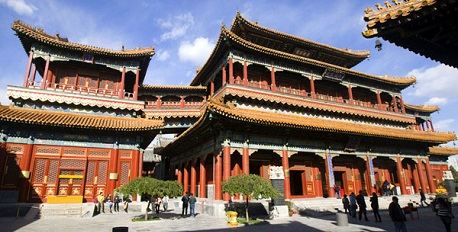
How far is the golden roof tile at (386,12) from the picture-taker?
5434 millimetres

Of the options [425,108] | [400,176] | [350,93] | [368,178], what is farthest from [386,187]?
[425,108]

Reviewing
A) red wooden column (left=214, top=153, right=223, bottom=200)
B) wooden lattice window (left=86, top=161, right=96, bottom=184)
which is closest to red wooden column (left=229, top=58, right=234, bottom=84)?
red wooden column (left=214, top=153, right=223, bottom=200)

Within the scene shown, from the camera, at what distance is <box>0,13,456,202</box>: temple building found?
1714 centimetres

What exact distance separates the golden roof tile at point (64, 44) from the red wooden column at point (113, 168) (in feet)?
25.6

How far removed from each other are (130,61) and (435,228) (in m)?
22.2

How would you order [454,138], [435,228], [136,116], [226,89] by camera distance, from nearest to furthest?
[435,228], [226,89], [136,116], [454,138]

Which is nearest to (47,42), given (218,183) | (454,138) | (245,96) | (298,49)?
(245,96)

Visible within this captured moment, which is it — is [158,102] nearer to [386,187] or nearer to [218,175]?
[218,175]

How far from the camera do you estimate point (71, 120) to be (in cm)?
1819

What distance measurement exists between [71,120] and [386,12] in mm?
18403

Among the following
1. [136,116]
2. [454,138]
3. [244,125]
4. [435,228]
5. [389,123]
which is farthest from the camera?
[389,123]

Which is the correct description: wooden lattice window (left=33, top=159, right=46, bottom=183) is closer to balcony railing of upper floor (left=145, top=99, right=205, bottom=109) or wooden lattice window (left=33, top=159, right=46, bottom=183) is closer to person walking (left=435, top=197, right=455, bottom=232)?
balcony railing of upper floor (left=145, top=99, right=205, bottom=109)

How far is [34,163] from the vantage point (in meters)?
17.5

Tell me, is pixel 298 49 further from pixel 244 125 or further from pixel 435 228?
pixel 435 228
